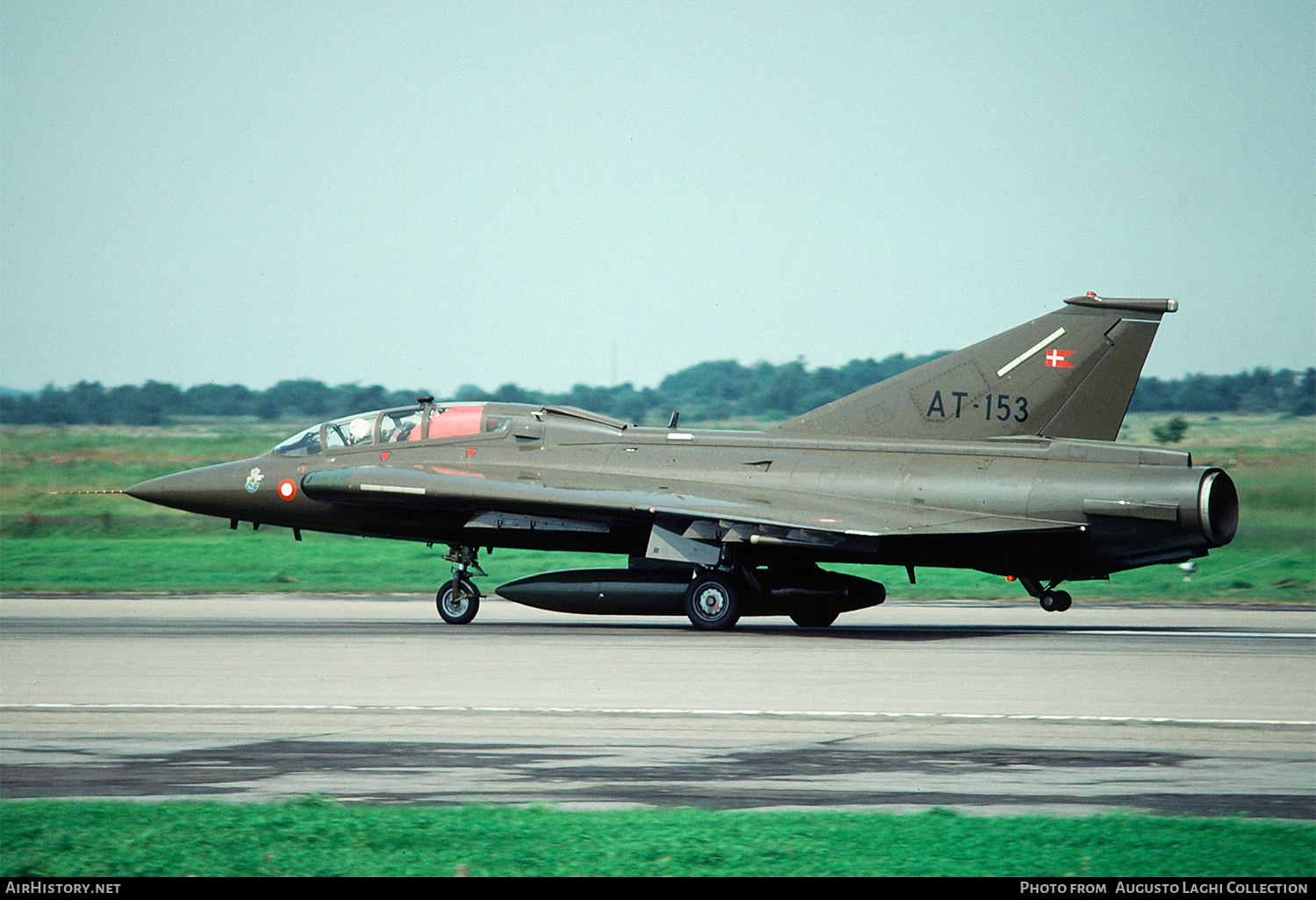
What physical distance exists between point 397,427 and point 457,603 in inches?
114

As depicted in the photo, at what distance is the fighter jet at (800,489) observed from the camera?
17531 millimetres

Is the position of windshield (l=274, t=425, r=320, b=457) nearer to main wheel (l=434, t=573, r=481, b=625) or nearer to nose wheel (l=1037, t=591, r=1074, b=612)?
main wheel (l=434, t=573, r=481, b=625)

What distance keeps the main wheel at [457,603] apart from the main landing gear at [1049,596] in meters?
7.71

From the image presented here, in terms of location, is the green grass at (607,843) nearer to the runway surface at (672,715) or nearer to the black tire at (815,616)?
the runway surface at (672,715)

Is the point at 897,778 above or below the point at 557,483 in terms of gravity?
below

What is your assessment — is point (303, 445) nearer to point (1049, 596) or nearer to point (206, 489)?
point (206, 489)

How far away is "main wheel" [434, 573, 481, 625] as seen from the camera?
63.5 ft

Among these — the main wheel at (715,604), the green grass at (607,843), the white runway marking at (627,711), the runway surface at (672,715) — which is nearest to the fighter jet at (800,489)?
the main wheel at (715,604)

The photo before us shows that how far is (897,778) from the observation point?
28.1 feet
